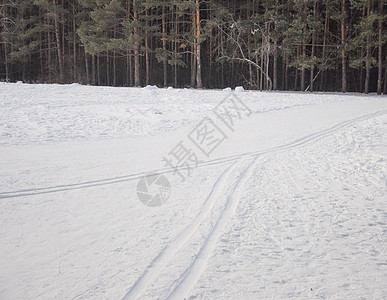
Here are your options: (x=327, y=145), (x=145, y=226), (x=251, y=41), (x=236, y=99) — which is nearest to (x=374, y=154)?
(x=327, y=145)

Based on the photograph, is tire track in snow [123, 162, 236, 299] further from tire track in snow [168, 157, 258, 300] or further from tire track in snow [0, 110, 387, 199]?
tire track in snow [0, 110, 387, 199]

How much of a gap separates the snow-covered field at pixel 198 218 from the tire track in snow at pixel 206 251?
14 millimetres

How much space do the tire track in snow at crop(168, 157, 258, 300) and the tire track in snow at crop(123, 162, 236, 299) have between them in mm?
196

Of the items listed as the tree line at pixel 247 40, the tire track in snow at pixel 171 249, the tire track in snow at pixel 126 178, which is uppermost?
the tree line at pixel 247 40

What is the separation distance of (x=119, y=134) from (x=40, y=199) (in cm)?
441

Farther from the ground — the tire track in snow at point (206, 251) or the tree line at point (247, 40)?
the tree line at point (247, 40)

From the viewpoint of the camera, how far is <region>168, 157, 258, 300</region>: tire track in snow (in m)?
2.41

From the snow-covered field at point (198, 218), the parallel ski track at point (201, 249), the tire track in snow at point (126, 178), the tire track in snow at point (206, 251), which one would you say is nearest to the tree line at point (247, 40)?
the tire track in snow at point (126, 178)

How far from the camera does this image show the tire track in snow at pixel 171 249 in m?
2.44

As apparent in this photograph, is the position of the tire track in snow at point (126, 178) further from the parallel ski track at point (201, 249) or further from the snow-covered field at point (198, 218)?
the parallel ski track at point (201, 249)

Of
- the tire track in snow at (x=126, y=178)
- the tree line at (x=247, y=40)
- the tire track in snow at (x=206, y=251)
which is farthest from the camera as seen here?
the tree line at (x=247, y=40)

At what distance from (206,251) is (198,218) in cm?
69

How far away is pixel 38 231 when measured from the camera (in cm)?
330

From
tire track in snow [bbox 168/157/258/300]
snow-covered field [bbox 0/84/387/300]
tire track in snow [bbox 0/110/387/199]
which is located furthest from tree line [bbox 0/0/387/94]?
tire track in snow [bbox 168/157/258/300]
